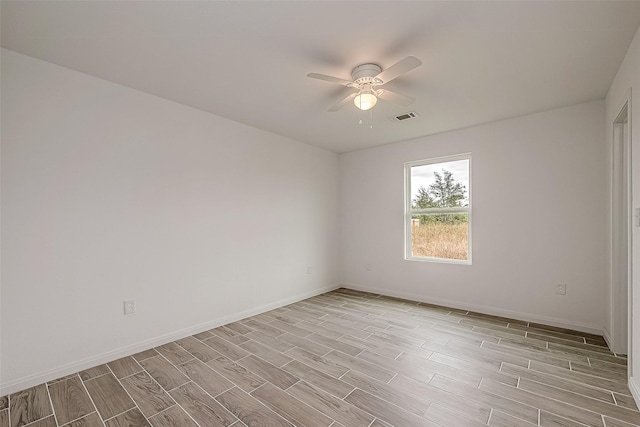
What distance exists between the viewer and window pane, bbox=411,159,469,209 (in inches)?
159

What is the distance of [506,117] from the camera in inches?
138

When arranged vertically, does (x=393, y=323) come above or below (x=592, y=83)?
below

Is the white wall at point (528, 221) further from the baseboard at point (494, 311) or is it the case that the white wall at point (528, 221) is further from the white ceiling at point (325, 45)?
the white ceiling at point (325, 45)

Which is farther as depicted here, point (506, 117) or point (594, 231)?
point (506, 117)

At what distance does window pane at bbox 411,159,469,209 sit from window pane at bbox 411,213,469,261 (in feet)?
0.64

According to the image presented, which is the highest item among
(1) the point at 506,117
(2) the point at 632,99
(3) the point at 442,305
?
(1) the point at 506,117

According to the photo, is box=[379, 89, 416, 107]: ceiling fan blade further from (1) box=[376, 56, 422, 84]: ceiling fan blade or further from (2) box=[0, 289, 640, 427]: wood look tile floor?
(2) box=[0, 289, 640, 427]: wood look tile floor

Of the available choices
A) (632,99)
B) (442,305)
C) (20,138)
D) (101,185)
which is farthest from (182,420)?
(632,99)

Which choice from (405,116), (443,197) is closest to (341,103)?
(405,116)

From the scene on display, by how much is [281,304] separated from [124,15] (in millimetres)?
3522

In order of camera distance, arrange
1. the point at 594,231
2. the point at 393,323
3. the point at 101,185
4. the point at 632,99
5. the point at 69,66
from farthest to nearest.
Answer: the point at 393,323, the point at 594,231, the point at 101,185, the point at 69,66, the point at 632,99

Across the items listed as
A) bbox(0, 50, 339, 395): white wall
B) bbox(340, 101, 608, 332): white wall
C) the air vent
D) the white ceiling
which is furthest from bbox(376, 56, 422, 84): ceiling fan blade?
bbox(0, 50, 339, 395): white wall

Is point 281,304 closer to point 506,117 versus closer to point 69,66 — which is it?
point 69,66

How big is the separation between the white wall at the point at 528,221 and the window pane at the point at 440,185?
176 millimetres
